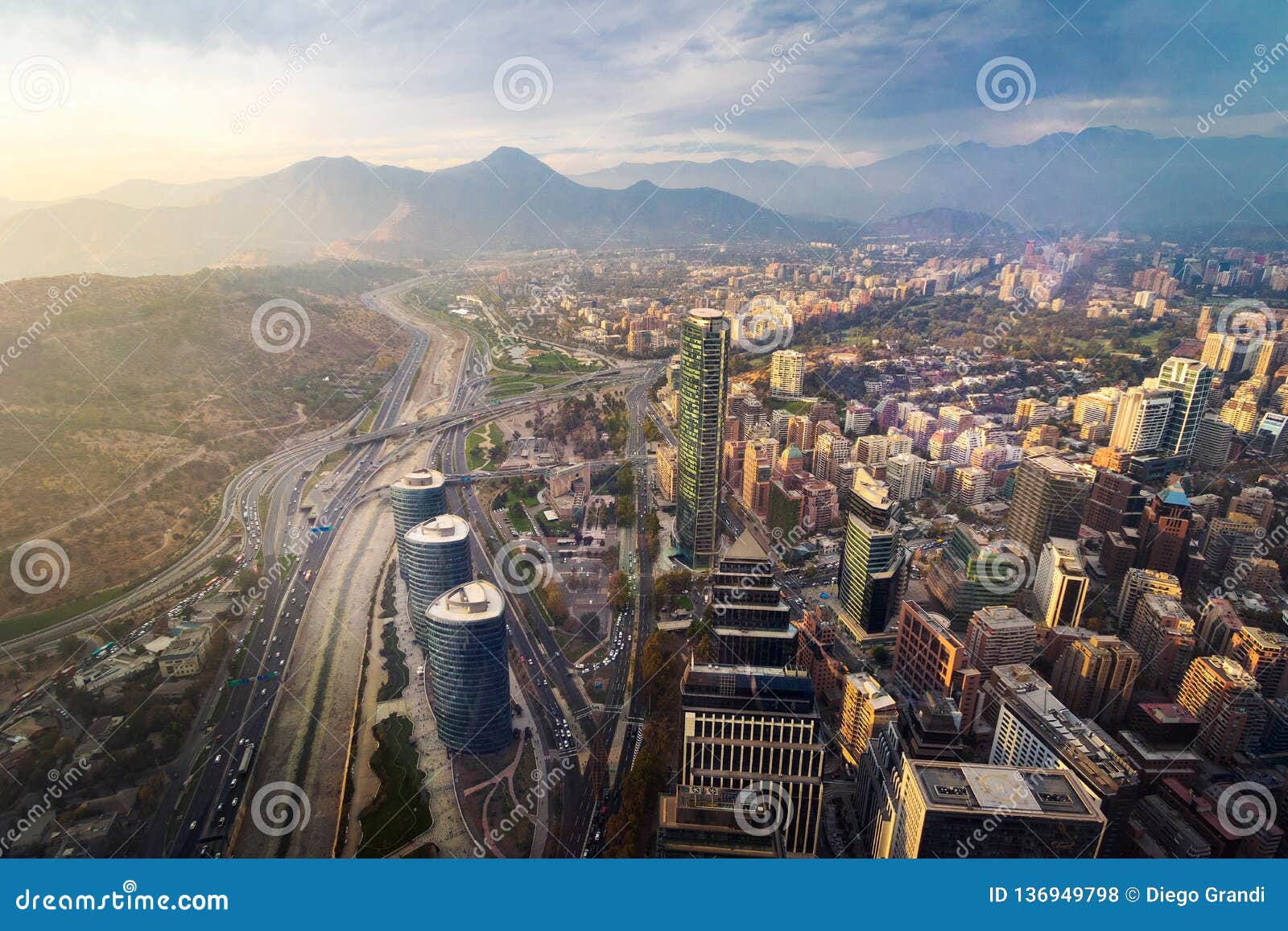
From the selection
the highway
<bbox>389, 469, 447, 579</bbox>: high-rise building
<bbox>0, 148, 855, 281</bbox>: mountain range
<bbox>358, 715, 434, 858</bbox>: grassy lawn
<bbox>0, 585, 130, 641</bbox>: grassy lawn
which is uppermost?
<bbox>0, 148, 855, 281</bbox>: mountain range

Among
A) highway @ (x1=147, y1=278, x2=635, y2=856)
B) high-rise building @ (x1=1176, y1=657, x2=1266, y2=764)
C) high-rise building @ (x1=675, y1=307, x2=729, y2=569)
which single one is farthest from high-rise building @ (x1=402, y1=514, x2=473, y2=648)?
high-rise building @ (x1=1176, y1=657, x2=1266, y2=764)

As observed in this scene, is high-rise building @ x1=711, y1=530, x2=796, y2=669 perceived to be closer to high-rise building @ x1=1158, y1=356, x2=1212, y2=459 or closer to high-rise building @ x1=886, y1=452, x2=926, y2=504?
high-rise building @ x1=886, y1=452, x2=926, y2=504

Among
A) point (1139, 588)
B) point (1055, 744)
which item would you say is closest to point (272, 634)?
point (1055, 744)

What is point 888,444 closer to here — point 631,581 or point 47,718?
point 631,581

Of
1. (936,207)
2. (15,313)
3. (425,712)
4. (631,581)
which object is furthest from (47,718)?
(936,207)

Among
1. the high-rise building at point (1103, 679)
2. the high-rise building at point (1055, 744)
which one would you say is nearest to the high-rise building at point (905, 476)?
the high-rise building at point (1103, 679)

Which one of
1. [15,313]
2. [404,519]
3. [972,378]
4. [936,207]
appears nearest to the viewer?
[404,519]

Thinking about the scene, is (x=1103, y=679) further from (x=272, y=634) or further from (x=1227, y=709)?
(x=272, y=634)

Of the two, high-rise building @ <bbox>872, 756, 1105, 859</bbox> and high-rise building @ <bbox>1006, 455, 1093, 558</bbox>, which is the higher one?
high-rise building @ <bbox>872, 756, 1105, 859</bbox>
